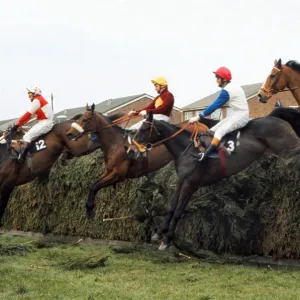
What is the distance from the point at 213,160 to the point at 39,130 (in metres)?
3.98

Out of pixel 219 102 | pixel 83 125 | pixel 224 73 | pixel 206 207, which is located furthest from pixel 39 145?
pixel 224 73

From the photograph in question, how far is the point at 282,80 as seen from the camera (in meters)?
8.63

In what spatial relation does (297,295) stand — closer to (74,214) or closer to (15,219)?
(74,214)

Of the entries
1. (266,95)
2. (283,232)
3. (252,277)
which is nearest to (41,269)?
(252,277)

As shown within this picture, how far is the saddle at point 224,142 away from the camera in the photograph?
787cm

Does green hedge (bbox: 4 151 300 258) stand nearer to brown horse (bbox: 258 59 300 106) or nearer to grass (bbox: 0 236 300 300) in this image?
grass (bbox: 0 236 300 300)

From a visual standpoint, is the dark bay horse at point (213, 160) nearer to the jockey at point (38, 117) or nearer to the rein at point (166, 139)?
the rein at point (166, 139)

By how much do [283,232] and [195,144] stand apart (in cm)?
194

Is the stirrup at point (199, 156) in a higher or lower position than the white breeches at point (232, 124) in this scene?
lower

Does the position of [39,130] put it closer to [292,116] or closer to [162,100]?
[162,100]

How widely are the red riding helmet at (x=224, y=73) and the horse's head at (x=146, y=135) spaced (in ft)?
3.81

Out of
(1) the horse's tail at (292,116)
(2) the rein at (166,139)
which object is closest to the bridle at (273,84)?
(1) the horse's tail at (292,116)

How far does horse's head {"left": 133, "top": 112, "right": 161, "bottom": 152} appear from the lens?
796 cm

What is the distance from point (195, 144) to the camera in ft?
26.3
